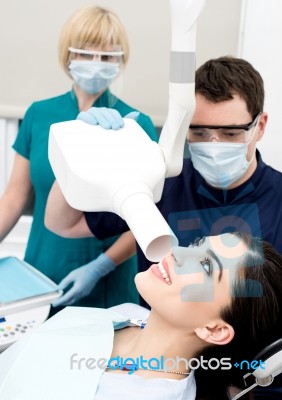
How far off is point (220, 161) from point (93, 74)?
60 cm

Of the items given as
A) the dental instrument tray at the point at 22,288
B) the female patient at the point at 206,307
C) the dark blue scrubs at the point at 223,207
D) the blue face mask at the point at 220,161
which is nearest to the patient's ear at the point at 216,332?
the female patient at the point at 206,307

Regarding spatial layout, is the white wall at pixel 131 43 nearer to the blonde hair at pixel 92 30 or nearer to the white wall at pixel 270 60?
the white wall at pixel 270 60

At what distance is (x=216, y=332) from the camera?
1268 mm

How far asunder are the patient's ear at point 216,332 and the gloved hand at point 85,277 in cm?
66

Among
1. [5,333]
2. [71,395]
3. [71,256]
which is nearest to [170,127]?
[71,395]

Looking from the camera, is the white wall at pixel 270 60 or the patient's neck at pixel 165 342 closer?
the patient's neck at pixel 165 342

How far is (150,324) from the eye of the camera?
1323mm

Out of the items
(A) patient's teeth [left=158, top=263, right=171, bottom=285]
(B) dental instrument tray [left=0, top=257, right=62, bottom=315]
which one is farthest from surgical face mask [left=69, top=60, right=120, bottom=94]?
(A) patient's teeth [left=158, top=263, right=171, bottom=285]

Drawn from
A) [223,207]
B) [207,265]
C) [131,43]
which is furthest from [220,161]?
[131,43]

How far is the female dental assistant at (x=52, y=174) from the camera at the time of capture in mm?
1881

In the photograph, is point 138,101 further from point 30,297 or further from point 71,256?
point 30,297

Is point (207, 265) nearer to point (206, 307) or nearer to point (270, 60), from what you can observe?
point (206, 307)

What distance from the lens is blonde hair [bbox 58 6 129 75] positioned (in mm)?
1861

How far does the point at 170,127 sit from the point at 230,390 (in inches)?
24.1
